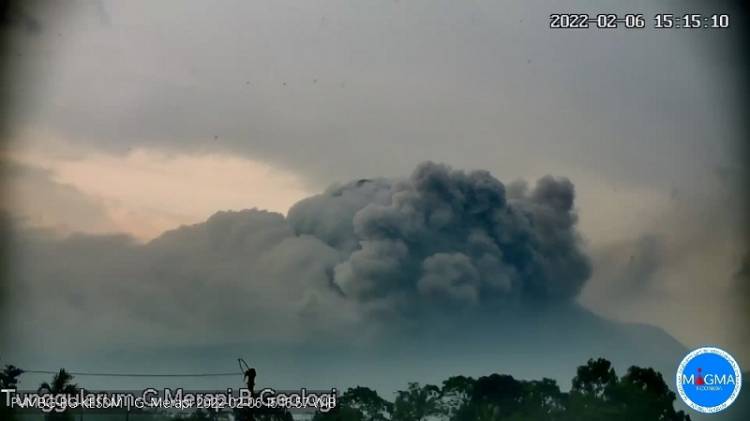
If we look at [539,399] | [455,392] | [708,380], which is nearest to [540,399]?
[539,399]

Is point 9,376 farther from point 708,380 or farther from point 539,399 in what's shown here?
point 708,380

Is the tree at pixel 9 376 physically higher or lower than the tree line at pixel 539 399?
higher

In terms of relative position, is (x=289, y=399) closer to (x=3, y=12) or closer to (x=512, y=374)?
(x=512, y=374)

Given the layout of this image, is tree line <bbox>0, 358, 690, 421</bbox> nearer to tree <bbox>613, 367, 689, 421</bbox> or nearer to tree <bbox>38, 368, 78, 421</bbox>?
tree <bbox>613, 367, 689, 421</bbox>

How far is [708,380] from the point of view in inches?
400

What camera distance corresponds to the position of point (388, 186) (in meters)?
10.5

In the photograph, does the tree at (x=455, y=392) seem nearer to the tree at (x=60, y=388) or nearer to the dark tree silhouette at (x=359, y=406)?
the dark tree silhouette at (x=359, y=406)

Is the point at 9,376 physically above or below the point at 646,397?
above

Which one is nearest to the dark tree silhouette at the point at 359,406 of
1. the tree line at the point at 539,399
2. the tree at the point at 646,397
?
the tree line at the point at 539,399

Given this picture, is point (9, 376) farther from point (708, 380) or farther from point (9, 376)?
point (708, 380)

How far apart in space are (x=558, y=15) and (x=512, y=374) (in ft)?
10.7

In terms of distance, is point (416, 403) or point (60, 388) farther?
point (416, 403)

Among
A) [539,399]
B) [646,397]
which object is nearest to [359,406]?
[539,399]

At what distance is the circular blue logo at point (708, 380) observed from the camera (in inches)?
396
